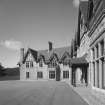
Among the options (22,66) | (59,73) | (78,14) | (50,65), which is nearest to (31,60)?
(22,66)

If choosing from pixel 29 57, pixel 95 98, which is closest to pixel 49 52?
pixel 29 57

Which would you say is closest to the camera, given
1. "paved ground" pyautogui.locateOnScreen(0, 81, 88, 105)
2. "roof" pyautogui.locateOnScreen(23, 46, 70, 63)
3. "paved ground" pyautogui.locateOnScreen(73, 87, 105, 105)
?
"paved ground" pyautogui.locateOnScreen(73, 87, 105, 105)

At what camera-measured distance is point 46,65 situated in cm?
3744

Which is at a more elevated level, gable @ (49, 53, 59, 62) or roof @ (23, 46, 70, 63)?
roof @ (23, 46, 70, 63)

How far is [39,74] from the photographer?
38.1 metres

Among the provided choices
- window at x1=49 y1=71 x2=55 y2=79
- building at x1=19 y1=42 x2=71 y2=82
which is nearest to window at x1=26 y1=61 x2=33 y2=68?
building at x1=19 y1=42 x2=71 y2=82

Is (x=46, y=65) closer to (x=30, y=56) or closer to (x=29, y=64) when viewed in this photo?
(x=29, y=64)

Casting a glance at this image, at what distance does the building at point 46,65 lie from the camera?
35.3 meters

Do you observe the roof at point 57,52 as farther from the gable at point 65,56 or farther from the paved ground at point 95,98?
the paved ground at point 95,98

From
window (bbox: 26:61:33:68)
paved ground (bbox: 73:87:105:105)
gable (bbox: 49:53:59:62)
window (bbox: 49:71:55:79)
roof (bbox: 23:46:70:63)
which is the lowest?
window (bbox: 49:71:55:79)

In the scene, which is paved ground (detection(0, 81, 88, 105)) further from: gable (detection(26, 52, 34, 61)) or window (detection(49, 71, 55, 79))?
gable (detection(26, 52, 34, 61))

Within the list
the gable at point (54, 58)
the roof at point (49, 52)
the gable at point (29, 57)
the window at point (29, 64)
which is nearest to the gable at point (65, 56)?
the roof at point (49, 52)

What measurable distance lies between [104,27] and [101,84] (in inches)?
120

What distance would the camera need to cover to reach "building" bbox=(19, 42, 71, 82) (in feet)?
116
